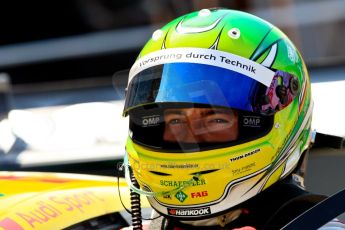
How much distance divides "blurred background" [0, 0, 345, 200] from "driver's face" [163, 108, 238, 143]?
35 centimetres

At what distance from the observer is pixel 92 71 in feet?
23.4

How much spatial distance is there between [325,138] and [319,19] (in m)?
4.33

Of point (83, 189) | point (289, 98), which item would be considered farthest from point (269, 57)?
point (83, 189)

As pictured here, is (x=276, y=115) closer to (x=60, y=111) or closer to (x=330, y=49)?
(x=60, y=111)

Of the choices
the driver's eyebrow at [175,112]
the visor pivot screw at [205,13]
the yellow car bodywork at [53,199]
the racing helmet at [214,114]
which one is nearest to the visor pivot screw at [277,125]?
the racing helmet at [214,114]

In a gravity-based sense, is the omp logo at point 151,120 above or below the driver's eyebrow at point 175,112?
below

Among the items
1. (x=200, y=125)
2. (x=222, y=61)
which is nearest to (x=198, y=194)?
(x=200, y=125)

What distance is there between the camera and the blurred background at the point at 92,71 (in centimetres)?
350

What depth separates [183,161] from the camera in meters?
1.77

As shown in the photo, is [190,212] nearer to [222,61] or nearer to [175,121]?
[175,121]

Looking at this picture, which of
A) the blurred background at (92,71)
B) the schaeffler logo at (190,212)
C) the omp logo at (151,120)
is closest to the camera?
the schaeffler logo at (190,212)

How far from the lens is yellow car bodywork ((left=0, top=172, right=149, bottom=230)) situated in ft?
6.04

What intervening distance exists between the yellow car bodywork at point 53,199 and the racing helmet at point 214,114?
20 cm

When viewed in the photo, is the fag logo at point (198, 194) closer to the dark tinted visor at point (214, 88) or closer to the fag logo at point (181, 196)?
the fag logo at point (181, 196)
